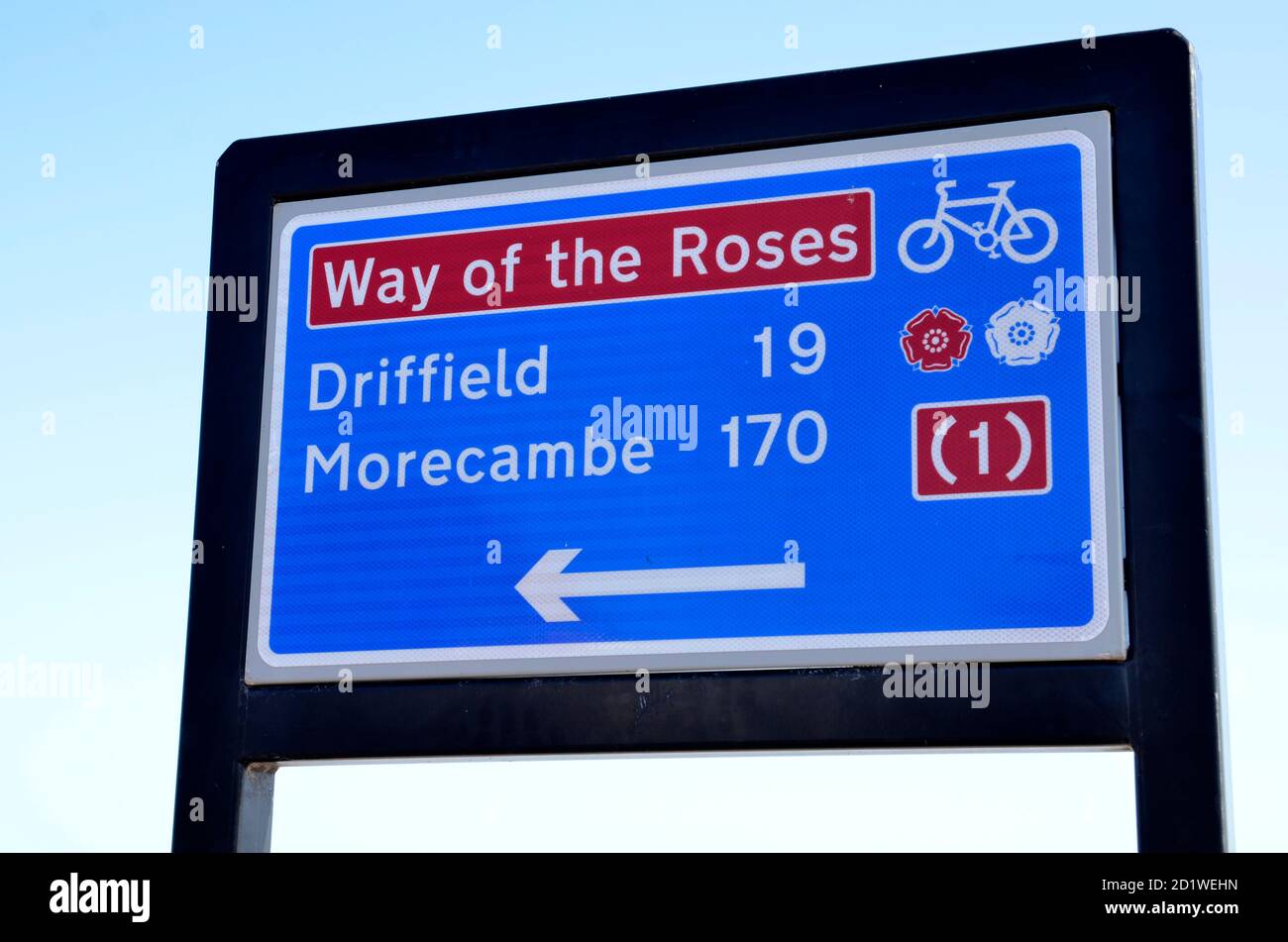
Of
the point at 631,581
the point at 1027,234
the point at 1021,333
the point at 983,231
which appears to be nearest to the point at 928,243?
the point at 983,231

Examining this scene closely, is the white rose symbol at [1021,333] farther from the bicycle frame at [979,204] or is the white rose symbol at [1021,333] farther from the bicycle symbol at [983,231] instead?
the bicycle frame at [979,204]

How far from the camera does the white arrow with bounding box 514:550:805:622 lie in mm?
5875

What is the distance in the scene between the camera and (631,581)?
19.7 ft

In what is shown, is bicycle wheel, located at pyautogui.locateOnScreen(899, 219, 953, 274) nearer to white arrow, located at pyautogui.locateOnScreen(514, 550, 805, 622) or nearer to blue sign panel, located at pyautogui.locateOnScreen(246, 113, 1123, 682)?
blue sign panel, located at pyautogui.locateOnScreen(246, 113, 1123, 682)

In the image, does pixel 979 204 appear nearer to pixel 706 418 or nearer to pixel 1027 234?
pixel 1027 234

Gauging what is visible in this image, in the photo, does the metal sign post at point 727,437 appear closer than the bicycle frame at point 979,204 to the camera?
Yes

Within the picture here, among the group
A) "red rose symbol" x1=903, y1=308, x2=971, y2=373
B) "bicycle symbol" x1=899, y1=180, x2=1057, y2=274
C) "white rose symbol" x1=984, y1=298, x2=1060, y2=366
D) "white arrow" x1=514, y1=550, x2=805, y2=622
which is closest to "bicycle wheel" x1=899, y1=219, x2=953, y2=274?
"bicycle symbol" x1=899, y1=180, x2=1057, y2=274

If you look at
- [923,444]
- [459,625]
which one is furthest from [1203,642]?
[459,625]

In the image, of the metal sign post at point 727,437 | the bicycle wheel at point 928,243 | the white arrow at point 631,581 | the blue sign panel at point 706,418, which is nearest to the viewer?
the metal sign post at point 727,437

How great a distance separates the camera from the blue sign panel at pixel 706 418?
5.75m

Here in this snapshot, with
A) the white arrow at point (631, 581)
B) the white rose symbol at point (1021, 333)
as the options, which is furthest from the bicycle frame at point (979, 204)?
the white arrow at point (631, 581)

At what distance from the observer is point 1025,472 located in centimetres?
573

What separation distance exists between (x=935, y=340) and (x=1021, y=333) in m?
0.25
